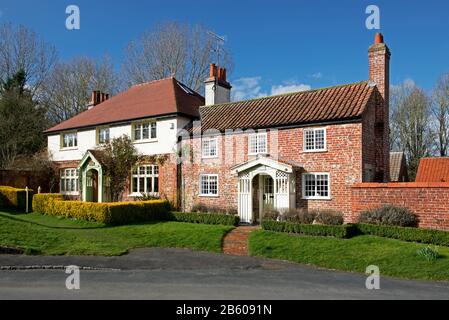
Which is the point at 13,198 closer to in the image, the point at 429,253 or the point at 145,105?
the point at 145,105

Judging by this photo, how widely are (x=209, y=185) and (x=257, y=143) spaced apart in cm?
422

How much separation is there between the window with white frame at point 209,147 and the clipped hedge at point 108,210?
162 inches

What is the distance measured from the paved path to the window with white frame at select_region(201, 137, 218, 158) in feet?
34.1

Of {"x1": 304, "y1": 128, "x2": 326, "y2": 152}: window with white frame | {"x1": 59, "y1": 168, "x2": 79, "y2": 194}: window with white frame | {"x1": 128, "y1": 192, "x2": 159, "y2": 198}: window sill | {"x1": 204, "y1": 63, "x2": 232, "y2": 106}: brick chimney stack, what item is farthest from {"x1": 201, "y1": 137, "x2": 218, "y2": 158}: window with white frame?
{"x1": 59, "y1": 168, "x2": 79, "y2": 194}: window with white frame

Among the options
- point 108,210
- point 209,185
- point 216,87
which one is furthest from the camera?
point 216,87

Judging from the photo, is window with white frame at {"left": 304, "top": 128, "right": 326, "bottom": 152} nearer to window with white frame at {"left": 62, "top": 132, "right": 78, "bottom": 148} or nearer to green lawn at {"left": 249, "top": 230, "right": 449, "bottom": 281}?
green lawn at {"left": 249, "top": 230, "right": 449, "bottom": 281}

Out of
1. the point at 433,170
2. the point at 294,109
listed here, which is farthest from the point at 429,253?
the point at 433,170

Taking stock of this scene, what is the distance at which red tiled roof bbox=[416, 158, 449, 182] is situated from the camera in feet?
100

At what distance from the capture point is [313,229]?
1750 centimetres

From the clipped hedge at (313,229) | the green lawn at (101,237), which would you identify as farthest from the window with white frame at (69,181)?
the clipped hedge at (313,229)

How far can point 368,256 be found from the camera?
14.1 meters

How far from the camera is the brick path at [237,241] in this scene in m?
16.2
